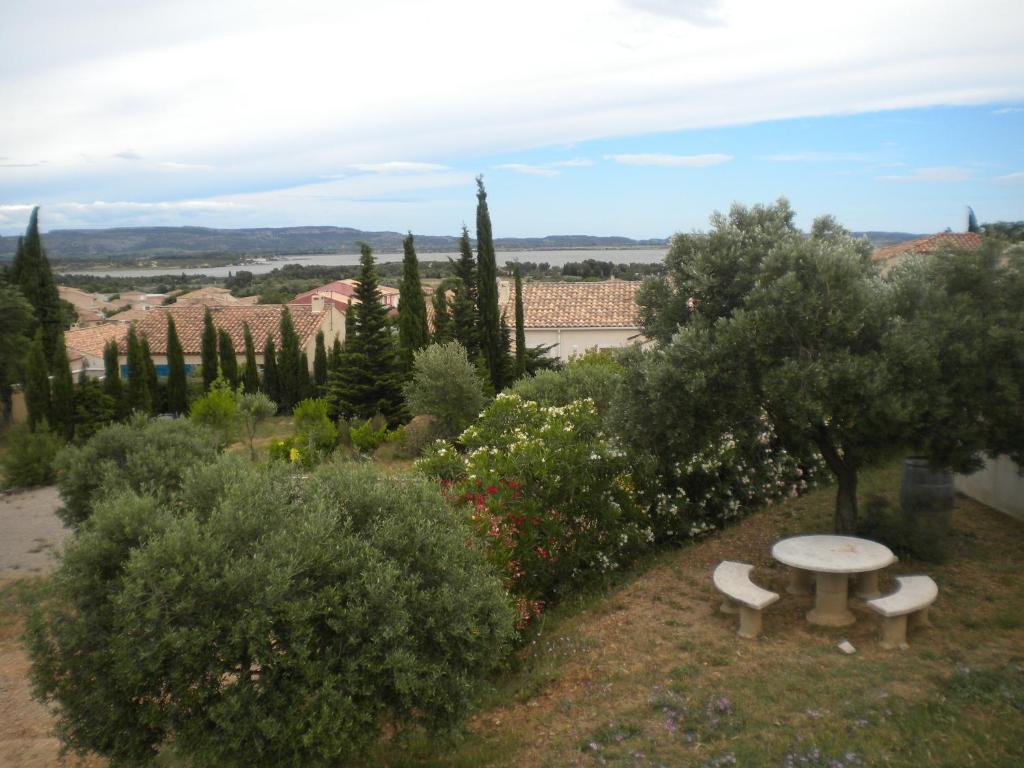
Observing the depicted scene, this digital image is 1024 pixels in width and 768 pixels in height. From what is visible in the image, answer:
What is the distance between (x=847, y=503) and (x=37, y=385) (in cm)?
2764

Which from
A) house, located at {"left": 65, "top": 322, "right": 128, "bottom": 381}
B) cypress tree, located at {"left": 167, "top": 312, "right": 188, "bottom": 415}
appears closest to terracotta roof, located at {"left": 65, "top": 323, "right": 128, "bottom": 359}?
house, located at {"left": 65, "top": 322, "right": 128, "bottom": 381}

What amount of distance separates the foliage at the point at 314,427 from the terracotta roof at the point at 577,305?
11.8 meters

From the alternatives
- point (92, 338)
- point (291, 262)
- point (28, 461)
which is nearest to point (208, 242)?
point (291, 262)

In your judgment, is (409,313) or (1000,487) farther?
(409,313)

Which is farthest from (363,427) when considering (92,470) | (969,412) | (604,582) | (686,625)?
(969,412)

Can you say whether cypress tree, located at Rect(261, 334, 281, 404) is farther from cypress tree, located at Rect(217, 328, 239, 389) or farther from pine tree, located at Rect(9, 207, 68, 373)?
pine tree, located at Rect(9, 207, 68, 373)

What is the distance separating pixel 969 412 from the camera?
7.55m

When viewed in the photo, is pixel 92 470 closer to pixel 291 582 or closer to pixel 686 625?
pixel 291 582

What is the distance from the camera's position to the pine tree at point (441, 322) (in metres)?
27.2

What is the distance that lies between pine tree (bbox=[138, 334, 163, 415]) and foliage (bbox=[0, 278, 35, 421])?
402cm

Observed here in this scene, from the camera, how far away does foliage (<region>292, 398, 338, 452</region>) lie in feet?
75.1

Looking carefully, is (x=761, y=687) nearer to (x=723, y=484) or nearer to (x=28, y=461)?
(x=723, y=484)

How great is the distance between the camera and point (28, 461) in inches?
827

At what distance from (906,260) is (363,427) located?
18.1m
